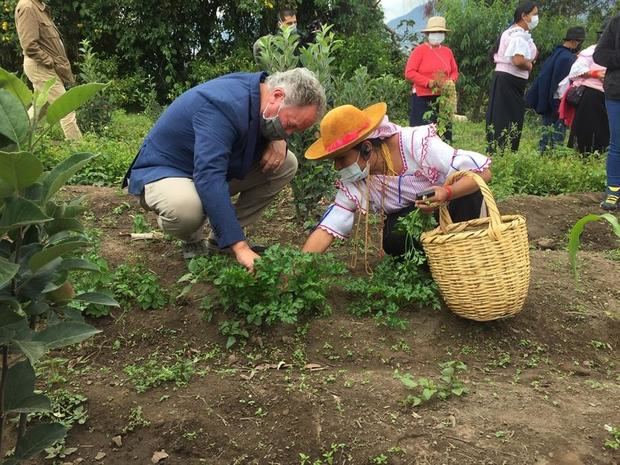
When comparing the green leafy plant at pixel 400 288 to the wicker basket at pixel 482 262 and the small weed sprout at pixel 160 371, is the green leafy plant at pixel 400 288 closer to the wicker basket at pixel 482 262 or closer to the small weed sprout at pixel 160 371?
the wicker basket at pixel 482 262

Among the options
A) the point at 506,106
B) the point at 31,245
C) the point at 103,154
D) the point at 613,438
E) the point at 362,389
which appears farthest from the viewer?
the point at 506,106

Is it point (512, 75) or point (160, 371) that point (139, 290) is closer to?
point (160, 371)

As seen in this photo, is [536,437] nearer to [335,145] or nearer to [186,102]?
[335,145]

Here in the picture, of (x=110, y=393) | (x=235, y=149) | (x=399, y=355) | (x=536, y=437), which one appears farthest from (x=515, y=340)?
(x=110, y=393)

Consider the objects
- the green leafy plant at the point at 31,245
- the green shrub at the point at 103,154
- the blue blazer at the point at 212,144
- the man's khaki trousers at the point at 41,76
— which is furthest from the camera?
the man's khaki trousers at the point at 41,76

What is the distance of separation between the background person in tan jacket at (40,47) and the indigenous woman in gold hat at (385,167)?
4.33 meters

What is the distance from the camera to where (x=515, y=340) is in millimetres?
3002

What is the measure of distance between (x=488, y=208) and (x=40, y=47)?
18.5 feet

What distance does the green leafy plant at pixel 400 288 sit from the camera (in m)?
3.02

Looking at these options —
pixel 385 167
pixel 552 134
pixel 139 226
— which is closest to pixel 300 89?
pixel 385 167

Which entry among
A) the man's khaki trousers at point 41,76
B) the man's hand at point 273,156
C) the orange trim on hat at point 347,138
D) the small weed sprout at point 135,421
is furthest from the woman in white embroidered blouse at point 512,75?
the small weed sprout at point 135,421

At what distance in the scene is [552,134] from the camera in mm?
7453

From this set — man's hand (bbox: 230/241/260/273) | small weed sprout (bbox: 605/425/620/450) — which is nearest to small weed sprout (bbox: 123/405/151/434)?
man's hand (bbox: 230/241/260/273)

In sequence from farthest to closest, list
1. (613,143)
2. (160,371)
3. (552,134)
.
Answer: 1. (552,134)
2. (613,143)
3. (160,371)
